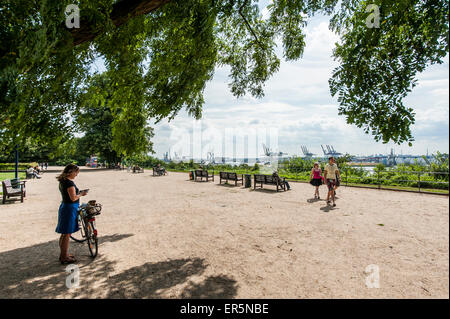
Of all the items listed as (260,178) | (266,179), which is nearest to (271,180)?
(266,179)

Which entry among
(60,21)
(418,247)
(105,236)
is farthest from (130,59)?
(418,247)

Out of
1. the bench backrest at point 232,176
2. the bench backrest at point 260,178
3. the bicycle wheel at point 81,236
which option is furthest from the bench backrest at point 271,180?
the bicycle wheel at point 81,236

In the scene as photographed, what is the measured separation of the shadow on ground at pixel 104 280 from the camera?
365 cm

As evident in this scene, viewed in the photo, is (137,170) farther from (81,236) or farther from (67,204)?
(67,204)

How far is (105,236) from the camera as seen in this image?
646cm

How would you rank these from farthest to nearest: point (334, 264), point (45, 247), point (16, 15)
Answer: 1. point (45, 247)
2. point (334, 264)
3. point (16, 15)

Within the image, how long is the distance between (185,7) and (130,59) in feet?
5.88

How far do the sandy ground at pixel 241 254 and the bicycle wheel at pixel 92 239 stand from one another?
0.55ft

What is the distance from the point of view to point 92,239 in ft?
16.7

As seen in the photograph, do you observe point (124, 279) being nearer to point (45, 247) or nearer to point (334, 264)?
point (45, 247)

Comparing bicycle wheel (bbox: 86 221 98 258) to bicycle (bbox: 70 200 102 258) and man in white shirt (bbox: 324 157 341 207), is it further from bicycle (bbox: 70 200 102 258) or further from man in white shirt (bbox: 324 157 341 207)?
man in white shirt (bbox: 324 157 341 207)

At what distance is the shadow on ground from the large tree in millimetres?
2268

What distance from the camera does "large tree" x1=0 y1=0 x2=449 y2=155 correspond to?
3035 millimetres

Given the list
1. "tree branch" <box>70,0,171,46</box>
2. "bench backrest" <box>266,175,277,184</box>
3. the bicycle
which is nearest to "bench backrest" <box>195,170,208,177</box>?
"bench backrest" <box>266,175,277,184</box>
